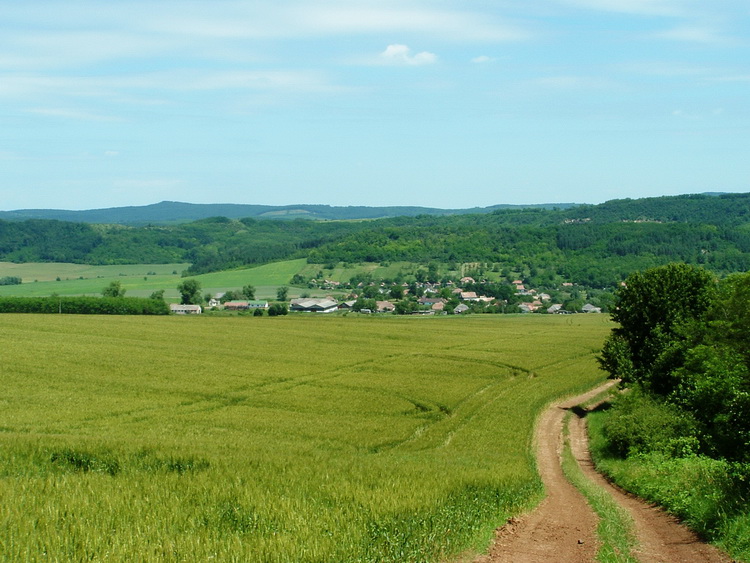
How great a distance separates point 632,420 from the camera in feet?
113

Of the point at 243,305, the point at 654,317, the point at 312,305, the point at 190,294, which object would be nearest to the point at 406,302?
the point at 312,305

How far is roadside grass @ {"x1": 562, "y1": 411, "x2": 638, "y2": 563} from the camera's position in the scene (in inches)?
572

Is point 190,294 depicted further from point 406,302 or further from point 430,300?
point 430,300

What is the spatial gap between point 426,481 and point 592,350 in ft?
206

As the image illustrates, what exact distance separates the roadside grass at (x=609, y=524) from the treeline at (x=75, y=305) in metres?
91.7

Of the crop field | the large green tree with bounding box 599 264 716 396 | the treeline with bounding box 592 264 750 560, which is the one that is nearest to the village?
the crop field

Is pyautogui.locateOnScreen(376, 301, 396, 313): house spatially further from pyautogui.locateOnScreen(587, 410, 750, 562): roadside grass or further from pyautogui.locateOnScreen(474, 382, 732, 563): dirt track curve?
pyautogui.locateOnScreen(474, 382, 732, 563): dirt track curve

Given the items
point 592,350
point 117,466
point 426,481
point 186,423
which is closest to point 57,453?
point 117,466

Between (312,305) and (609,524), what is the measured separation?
12402 cm

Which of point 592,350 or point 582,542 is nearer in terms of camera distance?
point 582,542

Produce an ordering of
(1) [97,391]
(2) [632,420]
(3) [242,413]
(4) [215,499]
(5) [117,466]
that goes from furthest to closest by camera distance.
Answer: (1) [97,391], (3) [242,413], (2) [632,420], (5) [117,466], (4) [215,499]

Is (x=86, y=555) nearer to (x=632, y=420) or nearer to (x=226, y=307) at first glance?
(x=632, y=420)

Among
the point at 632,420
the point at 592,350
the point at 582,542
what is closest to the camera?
the point at 582,542

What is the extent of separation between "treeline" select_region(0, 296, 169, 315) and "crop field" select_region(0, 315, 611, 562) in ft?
68.6
